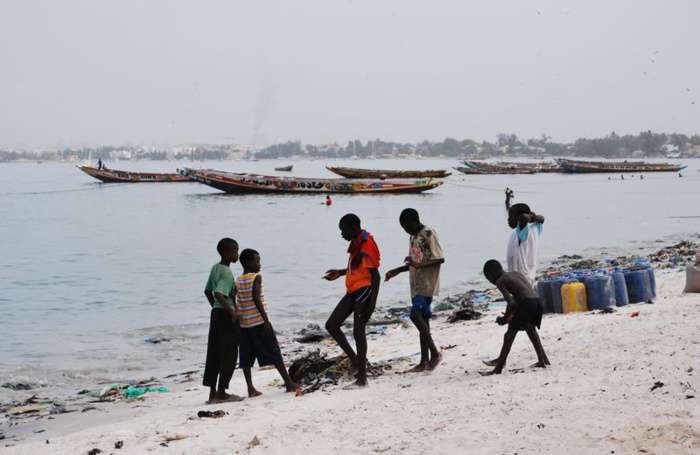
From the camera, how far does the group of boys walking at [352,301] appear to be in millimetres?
6359

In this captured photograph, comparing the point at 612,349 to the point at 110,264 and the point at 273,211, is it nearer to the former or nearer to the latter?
the point at 110,264

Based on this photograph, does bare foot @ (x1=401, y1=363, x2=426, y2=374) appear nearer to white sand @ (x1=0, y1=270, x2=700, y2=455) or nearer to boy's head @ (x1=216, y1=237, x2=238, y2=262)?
white sand @ (x1=0, y1=270, x2=700, y2=455)

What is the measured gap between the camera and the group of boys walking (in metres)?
6.36

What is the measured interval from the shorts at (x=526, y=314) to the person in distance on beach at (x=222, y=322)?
2.19 m

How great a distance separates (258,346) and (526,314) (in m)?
2.14

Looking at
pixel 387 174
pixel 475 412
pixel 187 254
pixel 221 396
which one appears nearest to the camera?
pixel 475 412

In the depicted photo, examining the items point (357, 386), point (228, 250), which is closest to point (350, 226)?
point (228, 250)

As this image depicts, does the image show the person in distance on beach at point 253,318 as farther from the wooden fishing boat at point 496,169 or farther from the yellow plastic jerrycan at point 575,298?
the wooden fishing boat at point 496,169

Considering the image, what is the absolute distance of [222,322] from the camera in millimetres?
6441

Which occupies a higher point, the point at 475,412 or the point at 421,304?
the point at 421,304

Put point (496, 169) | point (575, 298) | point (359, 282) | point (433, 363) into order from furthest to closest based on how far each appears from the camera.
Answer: point (496, 169) → point (575, 298) → point (433, 363) → point (359, 282)

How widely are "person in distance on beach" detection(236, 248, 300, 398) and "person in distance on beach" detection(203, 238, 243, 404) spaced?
81 mm

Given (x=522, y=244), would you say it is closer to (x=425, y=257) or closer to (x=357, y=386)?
(x=425, y=257)

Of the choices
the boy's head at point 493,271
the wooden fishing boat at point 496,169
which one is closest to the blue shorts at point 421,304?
the boy's head at point 493,271
